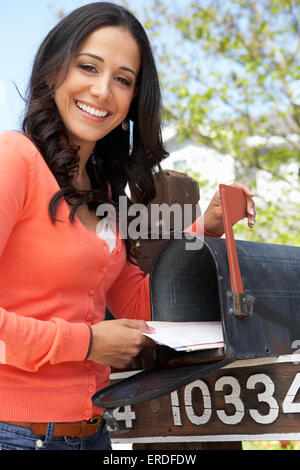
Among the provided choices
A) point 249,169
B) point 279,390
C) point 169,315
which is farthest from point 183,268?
point 249,169

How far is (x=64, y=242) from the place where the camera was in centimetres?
137

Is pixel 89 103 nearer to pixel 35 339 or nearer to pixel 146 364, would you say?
pixel 35 339

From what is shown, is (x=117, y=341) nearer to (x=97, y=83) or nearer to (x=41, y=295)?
(x=41, y=295)

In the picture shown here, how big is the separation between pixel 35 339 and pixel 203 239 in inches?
18.2

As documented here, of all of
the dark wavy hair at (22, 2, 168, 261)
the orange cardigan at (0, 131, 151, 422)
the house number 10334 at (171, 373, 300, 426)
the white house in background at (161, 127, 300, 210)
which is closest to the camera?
the orange cardigan at (0, 131, 151, 422)

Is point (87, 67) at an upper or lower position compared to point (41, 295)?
upper

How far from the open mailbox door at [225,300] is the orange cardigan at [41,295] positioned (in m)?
0.12

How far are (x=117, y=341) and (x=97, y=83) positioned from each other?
692mm

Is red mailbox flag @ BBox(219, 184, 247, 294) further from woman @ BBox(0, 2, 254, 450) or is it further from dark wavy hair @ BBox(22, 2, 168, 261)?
dark wavy hair @ BBox(22, 2, 168, 261)

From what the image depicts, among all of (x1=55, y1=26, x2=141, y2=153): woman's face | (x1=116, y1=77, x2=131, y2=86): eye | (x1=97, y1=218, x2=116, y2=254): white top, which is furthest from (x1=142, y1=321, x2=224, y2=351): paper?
(x1=116, y1=77, x2=131, y2=86): eye

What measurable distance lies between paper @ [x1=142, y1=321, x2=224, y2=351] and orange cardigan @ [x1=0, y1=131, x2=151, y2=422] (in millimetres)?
183

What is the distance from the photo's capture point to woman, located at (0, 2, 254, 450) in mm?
1299

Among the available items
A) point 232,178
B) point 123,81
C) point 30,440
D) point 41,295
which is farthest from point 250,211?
point 232,178

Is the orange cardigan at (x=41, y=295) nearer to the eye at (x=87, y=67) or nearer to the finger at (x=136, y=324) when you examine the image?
the finger at (x=136, y=324)
